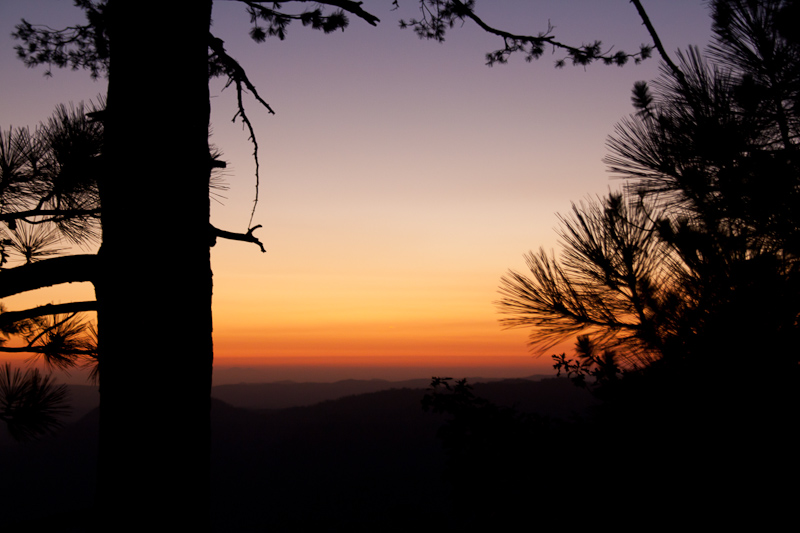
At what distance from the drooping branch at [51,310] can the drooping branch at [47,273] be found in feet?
0.30

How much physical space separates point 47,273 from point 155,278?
52cm

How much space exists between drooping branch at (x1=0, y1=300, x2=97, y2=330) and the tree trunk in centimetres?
21

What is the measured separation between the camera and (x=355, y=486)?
46.0 metres

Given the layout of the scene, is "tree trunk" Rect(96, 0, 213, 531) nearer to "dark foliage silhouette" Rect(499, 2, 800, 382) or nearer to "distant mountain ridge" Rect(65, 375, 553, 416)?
"dark foliage silhouette" Rect(499, 2, 800, 382)

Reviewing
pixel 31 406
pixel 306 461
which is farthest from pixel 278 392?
pixel 31 406

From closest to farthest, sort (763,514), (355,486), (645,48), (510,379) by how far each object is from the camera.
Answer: (763,514)
(645,48)
(510,379)
(355,486)

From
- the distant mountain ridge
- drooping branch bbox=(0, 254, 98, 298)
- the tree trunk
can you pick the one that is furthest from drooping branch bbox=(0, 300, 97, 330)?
the distant mountain ridge

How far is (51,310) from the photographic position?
1644mm

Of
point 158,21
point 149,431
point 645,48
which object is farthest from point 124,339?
point 645,48

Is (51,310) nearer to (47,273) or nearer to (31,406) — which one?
(47,273)

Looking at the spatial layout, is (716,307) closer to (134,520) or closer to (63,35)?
(134,520)

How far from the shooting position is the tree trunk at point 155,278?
4.18ft

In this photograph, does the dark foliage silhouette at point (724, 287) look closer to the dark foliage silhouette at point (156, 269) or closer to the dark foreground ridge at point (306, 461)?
the dark foliage silhouette at point (156, 269)

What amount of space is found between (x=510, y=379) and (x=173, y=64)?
4472cm
